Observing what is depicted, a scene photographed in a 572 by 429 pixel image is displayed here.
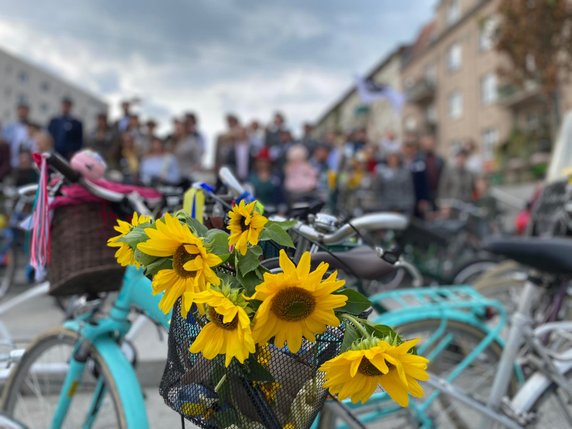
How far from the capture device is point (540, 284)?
2.20 metres

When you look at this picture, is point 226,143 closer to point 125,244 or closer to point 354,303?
point 125,244

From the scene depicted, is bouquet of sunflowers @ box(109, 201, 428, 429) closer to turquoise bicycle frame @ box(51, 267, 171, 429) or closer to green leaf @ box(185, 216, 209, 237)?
green leaf @ box(185, 216, 209, 237)

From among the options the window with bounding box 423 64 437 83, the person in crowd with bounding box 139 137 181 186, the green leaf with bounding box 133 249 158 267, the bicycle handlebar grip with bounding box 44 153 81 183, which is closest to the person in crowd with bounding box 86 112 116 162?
the person in crowd with bounding box 139 137 181 186

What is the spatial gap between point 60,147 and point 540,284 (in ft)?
26.6

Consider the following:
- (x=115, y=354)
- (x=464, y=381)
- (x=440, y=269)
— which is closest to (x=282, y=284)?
(x=115, y=354)

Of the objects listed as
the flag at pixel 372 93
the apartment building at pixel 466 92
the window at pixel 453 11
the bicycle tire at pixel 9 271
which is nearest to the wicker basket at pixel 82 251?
the bicycle tire at pixel 9 271

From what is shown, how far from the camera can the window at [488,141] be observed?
96.7 feet

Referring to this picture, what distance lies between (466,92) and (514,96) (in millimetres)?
4931

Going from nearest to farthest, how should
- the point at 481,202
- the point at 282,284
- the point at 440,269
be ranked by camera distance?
the point at 282,284
the point at 440,269
the point at 481,202

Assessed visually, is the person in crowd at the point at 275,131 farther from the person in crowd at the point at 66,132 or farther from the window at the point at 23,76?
the window at the point at 23,76

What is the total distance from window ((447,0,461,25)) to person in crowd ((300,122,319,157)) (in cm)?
2656

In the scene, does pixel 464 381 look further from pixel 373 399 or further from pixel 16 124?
pixel 16 124

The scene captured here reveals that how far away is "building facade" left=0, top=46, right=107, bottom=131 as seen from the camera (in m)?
33.4

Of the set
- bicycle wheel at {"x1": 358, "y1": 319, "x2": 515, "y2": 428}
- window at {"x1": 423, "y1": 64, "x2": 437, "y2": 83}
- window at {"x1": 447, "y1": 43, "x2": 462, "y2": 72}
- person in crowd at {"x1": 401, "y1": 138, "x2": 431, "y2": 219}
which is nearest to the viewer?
bicycle wheel at {"x1": 358, "y1": 319, "x2": 515, "y2": 428}
